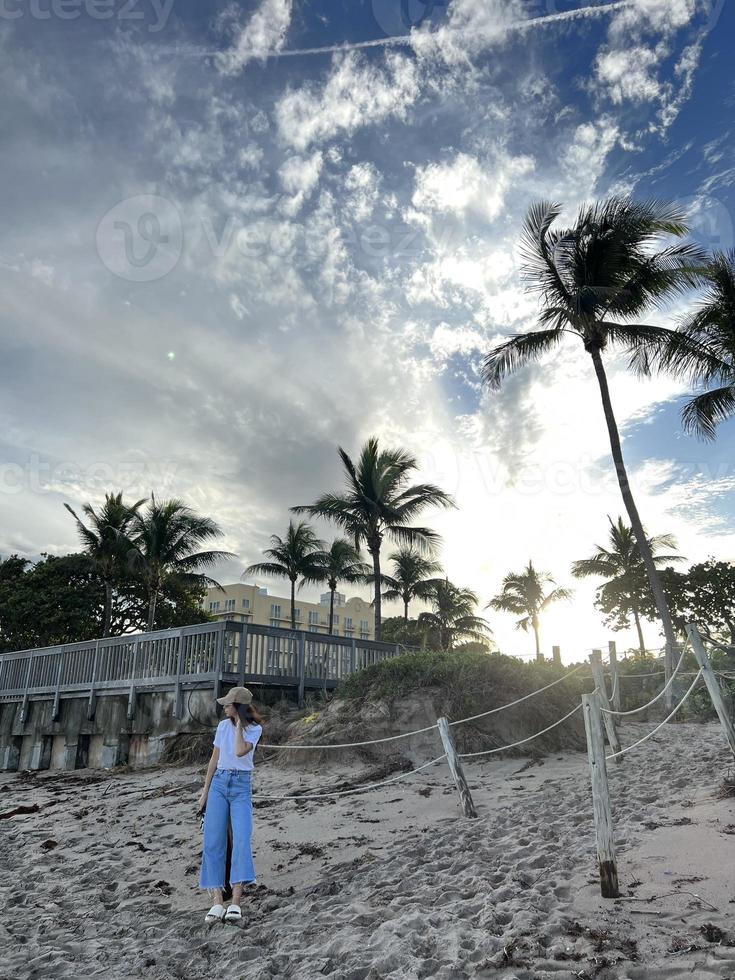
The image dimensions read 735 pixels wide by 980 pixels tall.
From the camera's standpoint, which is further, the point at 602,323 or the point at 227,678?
the point at 602,323

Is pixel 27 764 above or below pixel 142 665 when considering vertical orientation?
below

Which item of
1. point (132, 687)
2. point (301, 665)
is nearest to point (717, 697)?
point (301, 665)

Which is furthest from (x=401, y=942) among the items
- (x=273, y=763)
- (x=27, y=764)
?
(x=27, y=764)

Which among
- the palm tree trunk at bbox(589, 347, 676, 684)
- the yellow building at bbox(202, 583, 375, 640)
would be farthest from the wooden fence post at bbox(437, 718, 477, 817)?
the yellow building at bbox(202, 583, 375, 640)

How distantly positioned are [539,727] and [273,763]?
492 centimetres

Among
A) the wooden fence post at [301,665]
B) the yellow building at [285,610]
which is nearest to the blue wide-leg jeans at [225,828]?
the wooden fence post at [301,665]

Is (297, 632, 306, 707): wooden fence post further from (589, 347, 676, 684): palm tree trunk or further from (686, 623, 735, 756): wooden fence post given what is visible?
(686, 623, 735, 756): wooden fence post

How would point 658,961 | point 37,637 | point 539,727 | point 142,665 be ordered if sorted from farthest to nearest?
point 37,637 → point 142,665 → point 539,727 → point 658,961

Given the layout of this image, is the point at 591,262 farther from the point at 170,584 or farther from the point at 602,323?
the point at 170,584

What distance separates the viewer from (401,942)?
397 centimetres

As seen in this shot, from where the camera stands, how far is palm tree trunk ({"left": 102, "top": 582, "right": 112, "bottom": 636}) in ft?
97.7

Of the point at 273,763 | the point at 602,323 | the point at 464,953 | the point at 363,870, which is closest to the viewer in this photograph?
the point at 464,953

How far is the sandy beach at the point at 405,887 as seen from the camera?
12.2 feet

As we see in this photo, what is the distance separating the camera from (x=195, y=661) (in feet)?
44.4
